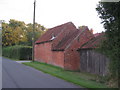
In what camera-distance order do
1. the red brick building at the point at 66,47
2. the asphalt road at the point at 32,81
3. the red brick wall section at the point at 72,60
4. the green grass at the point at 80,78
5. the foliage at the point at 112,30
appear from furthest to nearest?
the red brick building at the point at 66,47
the red brick wall section at the point at 72,60
the green grass at the point at 80,78
the asphalt road at the point at 32,81
the foliage at the point at 112,30

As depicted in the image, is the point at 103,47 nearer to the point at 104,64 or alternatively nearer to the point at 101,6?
the point at 101,6

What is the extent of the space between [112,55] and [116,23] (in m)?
1.79

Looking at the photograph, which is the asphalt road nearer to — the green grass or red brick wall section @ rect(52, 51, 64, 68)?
the green grass

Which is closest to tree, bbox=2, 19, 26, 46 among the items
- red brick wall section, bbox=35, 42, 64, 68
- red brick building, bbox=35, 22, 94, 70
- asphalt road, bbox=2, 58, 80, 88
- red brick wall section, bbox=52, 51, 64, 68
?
red brick wall section, bbox=35, 42, 64, 68

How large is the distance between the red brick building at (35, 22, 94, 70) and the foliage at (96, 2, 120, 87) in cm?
924

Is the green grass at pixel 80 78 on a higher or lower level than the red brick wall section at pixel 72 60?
lower

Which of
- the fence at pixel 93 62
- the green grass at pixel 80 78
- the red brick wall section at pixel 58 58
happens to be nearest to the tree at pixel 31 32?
the red brick wall section at pixel 58 58

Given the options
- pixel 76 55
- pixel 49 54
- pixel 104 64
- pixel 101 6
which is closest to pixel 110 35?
pixel 101 6

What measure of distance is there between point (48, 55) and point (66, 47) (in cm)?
628

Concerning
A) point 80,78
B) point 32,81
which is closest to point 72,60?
point 80,78

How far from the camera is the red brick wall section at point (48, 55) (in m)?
→ 21.4

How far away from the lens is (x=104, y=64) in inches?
579

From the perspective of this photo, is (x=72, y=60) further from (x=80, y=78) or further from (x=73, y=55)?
(x=80, y=78)

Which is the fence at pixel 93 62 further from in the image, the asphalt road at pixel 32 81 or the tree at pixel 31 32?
the tree at pixel 31 32
